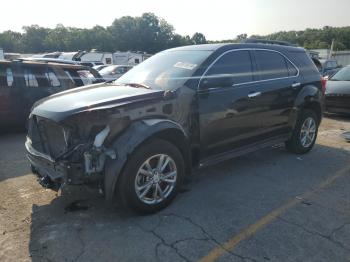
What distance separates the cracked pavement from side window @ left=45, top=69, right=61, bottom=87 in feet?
9.72

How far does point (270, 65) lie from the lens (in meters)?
5.40

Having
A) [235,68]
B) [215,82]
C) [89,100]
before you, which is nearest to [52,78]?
[89,100]

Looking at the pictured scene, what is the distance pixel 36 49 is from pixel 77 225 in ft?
253

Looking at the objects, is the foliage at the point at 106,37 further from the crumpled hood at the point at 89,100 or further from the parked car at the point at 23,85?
the crumpled hood at the point at 89,100

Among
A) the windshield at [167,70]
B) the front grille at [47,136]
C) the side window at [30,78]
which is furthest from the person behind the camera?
the side window at [30,78]

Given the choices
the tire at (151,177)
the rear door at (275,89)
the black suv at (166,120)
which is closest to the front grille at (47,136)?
the black suv at (166,120)

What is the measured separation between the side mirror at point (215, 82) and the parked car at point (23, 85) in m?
4.66

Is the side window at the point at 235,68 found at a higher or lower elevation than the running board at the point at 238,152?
higher

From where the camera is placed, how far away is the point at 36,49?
73.3m

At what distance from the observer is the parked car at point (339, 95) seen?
9859 millimetres

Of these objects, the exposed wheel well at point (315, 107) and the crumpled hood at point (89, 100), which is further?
the exposed wheel well at point (315, 107)

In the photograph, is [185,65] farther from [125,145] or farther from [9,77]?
[9,77]

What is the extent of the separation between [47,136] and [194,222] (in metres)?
1.85

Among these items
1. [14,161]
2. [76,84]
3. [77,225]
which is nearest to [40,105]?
[77,225]
